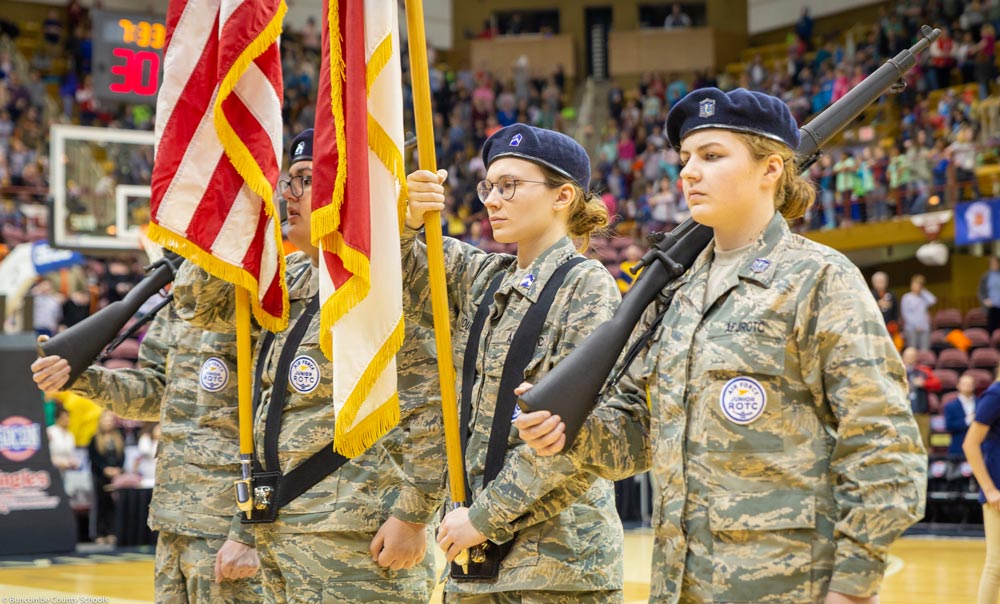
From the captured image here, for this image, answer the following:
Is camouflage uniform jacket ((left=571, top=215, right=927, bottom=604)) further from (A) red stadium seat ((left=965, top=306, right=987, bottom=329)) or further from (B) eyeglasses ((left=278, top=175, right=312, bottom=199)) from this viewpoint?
(A) red stadium seat ((left=965, top=306, right=987, bottom=329))

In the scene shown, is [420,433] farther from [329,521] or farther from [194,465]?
[194,465]

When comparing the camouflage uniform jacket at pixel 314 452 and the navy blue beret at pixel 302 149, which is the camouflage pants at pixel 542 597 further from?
the navy blue beret at pixel 302 149

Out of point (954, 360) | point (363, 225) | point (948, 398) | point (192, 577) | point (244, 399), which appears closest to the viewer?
point (363, 225)

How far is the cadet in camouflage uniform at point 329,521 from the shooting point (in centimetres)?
369

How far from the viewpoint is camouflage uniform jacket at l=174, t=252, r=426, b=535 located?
3752 millimetres

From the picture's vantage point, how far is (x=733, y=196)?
271 cm

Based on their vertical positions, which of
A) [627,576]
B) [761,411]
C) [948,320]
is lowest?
[627,576]

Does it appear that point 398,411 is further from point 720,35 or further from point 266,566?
point 720,35

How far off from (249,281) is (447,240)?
76 centimetres

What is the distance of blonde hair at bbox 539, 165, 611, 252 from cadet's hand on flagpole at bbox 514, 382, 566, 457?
990 mm

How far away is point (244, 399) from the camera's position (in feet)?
13.3

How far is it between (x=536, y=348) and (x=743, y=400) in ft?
2.63

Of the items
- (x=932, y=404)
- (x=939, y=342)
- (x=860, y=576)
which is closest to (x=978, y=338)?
(x=939, y=342)

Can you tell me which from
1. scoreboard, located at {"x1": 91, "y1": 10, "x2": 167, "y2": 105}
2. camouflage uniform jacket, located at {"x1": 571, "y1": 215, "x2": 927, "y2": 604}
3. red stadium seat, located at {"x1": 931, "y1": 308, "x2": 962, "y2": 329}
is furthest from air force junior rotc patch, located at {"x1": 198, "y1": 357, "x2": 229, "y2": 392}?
red stadium seat, located at {"x1": 931, "y1": 308, "x2": 962, "y2": 329}
